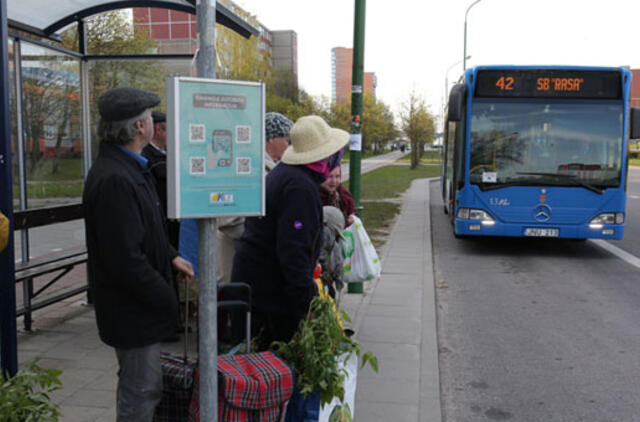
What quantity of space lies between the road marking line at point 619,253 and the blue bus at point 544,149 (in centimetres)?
67

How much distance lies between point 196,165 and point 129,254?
54cm

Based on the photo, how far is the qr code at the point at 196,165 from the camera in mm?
2100

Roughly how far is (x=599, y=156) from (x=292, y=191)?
A: 8.25m

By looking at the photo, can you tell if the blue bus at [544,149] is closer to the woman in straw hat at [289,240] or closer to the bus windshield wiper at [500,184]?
the bus windshield wiper at [500,184]

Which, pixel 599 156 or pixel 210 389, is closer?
pixel 210 389

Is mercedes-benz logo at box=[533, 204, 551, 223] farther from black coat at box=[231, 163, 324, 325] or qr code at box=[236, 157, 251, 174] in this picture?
qr code at box=[236, 157, 251, 174]

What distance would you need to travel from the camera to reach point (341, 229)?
4.02m

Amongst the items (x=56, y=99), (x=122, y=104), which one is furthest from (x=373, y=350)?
(x=56, y=99)

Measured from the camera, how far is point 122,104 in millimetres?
2541

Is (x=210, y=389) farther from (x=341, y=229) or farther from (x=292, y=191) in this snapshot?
(x=341, y=229)

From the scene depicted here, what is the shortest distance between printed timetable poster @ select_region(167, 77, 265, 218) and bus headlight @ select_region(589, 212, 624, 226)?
29.2 feet

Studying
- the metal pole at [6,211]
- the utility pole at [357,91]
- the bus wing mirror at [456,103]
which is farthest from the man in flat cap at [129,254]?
the bus wing mirror at [456,103]

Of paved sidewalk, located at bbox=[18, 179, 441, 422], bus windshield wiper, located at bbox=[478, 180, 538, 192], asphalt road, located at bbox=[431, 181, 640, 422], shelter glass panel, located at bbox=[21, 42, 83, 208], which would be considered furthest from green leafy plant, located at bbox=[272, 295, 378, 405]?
bus windshield wiper, located at bbox=[478, 180, 538, 192]

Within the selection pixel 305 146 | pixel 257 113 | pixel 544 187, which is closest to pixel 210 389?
pixel 257 113
